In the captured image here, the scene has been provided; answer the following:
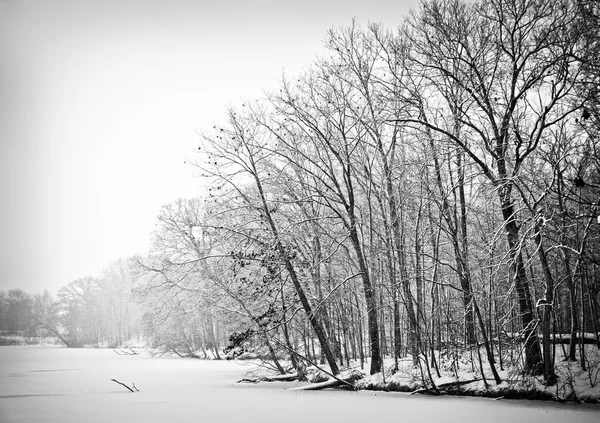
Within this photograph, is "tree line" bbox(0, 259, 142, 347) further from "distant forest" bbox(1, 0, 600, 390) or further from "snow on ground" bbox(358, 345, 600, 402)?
"snow on ground" bbox(358, 345, 600, 402)

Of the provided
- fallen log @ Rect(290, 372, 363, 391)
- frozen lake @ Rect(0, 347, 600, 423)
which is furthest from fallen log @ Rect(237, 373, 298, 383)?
fallen log @ Rect(290, 372, 363, 391)

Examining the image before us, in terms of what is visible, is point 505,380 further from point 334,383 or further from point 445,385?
point 334,383

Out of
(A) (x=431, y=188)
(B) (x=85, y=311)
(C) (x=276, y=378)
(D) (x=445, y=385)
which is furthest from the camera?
(B) (x=85, y=311)

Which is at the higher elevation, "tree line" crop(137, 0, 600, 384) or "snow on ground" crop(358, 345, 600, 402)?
"tree line" crop(137, 0, 600, 384)

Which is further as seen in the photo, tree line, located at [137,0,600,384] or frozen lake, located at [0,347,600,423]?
tree line, located at [137,0,600,384]

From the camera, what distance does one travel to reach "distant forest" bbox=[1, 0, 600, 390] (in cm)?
946

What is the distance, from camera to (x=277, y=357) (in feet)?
58.4

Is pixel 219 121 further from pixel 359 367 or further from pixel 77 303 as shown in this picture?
pixel 77 303

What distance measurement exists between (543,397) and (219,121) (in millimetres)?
12257

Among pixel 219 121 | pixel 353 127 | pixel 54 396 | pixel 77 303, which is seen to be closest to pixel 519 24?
pixel 353 127

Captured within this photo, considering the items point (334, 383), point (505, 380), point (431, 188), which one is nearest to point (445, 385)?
point (505, 380)

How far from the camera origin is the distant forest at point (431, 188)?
946cm

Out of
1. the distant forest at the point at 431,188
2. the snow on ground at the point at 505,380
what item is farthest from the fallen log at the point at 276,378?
the snow on ground at the point at 505,380

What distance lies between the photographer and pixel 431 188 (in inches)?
504
